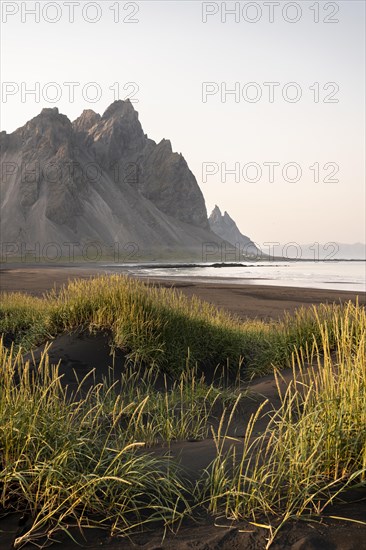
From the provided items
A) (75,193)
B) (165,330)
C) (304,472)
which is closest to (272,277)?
(165,330)

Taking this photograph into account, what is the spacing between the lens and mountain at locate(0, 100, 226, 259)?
142m

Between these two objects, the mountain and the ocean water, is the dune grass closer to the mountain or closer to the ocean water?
the ocean water

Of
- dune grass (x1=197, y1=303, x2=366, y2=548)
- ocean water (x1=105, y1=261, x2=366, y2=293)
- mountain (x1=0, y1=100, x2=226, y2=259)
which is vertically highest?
mountain (x1=0, y1=100, x2=226, y2=259)

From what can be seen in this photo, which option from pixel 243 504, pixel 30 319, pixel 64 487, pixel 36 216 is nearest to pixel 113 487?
pixel 64 487

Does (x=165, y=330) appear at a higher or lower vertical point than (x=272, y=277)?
higher

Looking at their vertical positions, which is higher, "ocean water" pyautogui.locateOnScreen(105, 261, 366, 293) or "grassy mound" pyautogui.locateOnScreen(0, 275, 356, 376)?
"grassy mound" pyautogui.locateOnScreen(0, 275, 356, 376)

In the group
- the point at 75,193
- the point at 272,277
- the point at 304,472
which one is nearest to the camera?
the point at 304,472

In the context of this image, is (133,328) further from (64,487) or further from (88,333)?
(64,487)

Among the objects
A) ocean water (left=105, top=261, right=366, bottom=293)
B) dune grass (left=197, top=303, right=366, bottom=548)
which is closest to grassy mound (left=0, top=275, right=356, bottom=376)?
dune grass (left=197, top=303, right=366, bottom=548)

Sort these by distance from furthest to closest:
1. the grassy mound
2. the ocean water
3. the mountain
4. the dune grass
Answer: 1. the mountain
2. the ocean water
3. the grassy mound
4. the dune grass

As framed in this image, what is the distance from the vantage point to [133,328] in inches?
381

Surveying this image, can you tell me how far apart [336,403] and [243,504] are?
1153 mm

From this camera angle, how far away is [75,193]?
495 ft

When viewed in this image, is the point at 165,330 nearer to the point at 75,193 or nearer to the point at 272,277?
the point at 272,277
